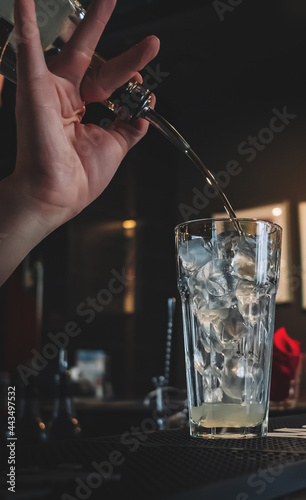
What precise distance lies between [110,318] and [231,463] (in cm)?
369

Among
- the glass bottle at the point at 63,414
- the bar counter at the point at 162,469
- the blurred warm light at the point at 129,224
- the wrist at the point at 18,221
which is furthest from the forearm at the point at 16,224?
the blurred warm light at the point at 129,224

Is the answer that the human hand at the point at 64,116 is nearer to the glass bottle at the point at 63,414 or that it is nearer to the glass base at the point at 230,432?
the glass base at the point at 230,432

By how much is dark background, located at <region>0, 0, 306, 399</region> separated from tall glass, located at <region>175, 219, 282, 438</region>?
2.72 meters

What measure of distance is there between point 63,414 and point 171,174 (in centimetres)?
311

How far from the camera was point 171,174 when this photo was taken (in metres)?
4.42

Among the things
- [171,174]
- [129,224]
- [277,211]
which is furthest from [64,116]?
[171,174]

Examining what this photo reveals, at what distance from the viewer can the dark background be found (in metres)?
3.24

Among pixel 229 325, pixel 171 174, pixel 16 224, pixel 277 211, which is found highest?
pixel 171 174

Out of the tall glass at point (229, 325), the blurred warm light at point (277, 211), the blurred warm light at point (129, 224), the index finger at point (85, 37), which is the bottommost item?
the tall glass at point (229, 325)

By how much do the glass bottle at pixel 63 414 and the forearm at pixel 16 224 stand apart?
978 millimetres

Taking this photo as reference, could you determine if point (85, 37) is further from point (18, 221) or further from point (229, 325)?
point (229, 325)

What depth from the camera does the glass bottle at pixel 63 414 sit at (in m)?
1.50

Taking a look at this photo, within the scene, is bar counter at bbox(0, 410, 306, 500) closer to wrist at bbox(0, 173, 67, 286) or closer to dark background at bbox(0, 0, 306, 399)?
wrist at bbox(0, 173, 67, 286)

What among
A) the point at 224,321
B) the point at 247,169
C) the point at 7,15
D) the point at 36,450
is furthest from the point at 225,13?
the point at 36,450
